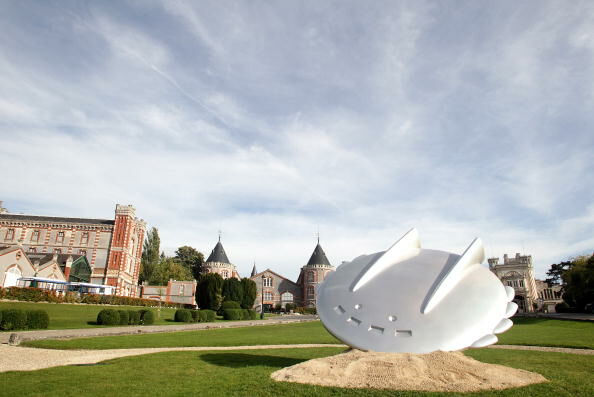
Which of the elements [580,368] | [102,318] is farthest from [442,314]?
[102,318]

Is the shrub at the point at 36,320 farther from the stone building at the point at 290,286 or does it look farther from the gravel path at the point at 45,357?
the stone building at the point at 290,286

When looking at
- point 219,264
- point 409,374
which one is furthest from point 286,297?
point 409,374

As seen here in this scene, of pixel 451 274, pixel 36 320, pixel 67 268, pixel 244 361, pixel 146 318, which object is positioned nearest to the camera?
pixel 451 274

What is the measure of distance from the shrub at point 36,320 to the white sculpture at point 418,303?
21088 millimetres

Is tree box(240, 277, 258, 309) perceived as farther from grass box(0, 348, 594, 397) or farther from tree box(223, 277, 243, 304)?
grass box(0, 348, 594, 397)

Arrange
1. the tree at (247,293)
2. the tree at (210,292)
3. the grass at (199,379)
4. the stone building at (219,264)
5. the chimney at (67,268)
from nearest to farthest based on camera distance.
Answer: the grass at (199,379) < the tree at (210,292) < the tree at (247,293) < the chimney at (67,268) < the stone building at (219,264)

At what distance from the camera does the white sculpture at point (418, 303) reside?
8.59 meters

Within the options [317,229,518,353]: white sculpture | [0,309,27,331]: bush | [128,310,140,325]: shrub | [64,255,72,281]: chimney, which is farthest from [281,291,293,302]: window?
[317,229,518,353]: white sculpture

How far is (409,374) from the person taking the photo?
8.90 meters

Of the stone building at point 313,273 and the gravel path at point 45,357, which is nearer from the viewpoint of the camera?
the gravel path at point 45,357

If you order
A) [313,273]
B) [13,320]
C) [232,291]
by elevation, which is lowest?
[13,320]

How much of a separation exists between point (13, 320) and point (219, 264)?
52299 mm

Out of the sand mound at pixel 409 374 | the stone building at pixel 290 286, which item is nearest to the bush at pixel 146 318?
the sand mound at pixel 409 374

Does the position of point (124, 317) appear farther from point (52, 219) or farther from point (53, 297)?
point (52, 219)
